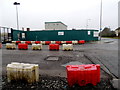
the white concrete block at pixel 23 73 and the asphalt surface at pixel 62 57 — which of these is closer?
the white concrete block at pixel 23 73

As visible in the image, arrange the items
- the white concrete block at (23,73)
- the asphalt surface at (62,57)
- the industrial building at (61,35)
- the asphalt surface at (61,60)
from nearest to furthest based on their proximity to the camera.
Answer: the white concrete block at (23,73)
the asphalt surface at (61,60)
the asphalt surface at (62,57)
the industrial building at (61,35)

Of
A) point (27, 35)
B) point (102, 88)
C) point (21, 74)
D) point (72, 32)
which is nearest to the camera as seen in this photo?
point (102, 88)

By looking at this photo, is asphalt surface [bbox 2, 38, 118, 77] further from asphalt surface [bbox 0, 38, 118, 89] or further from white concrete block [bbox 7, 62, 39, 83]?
white concrete block [bbox 7, 62, 39, 83]

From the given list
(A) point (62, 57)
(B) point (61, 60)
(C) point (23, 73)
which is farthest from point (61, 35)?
(C) point (23, 73)

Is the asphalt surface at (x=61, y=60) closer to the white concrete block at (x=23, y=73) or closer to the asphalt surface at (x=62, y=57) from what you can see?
the asphalt surface at (x=62, y=57)

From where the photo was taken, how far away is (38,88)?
3760 mm

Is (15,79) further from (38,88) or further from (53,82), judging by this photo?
(53,82)

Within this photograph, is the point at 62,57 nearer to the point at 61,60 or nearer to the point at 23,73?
the point at 61,60

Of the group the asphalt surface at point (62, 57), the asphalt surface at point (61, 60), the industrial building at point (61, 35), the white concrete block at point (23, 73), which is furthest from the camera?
the industrial building at point (61, 35)

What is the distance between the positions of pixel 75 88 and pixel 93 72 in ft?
2.68

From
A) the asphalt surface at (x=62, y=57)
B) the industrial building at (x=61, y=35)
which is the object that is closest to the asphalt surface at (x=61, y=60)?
the asphalt surface at (x=62, y=57)

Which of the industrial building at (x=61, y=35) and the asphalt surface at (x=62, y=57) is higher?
the industrial building at (x=61, y=35)

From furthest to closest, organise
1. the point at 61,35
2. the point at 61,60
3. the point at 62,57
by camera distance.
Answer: the point at 61,35, the point at 62,57, the point at 61,60

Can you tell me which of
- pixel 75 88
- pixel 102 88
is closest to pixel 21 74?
pixel 75 88
